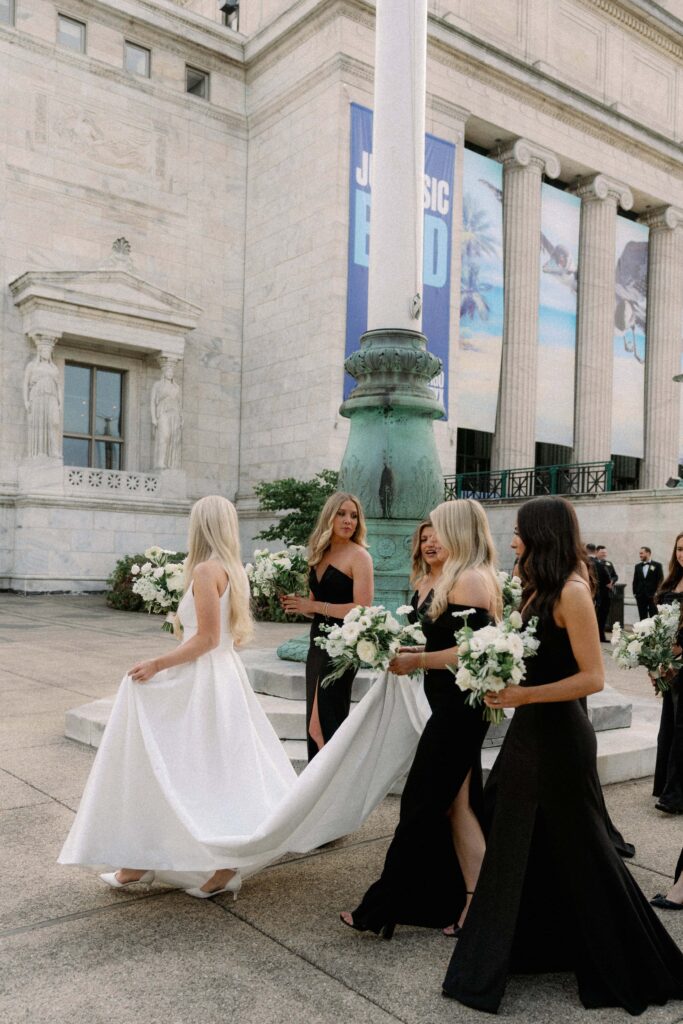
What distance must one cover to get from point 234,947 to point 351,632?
1.36 metres

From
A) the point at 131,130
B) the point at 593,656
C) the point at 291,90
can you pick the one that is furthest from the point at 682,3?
the point at 593,656

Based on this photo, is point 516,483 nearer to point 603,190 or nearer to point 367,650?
point 603,190

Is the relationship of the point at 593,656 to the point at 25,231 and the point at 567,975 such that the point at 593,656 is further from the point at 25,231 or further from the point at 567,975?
the point at 25,231

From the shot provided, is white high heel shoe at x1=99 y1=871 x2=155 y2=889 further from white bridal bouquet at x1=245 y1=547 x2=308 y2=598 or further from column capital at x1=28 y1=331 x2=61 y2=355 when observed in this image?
column capital at x1=28 y1=331 x2=61 y2=355

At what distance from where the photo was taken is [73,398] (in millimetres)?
24359

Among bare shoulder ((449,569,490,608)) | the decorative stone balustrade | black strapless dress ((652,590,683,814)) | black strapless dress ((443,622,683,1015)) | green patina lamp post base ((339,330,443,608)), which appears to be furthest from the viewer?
the decorative stone balustrade

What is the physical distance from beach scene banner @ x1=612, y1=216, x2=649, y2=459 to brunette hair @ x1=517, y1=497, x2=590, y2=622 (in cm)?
3043

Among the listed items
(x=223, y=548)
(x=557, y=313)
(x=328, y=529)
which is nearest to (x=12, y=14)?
(x=557, y=313)

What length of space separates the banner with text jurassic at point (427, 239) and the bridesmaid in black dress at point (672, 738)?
60.2ft

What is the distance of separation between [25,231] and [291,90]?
28.3ft

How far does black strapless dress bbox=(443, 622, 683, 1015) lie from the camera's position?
316 centimetres

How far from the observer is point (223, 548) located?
4.26 metres

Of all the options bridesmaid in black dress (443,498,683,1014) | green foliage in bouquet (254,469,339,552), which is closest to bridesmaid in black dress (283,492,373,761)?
bridesmaid in black dress (443,498,683,1014)

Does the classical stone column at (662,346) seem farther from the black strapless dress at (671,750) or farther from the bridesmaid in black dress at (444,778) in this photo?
the bridesmaid in black dress at (444,778)
